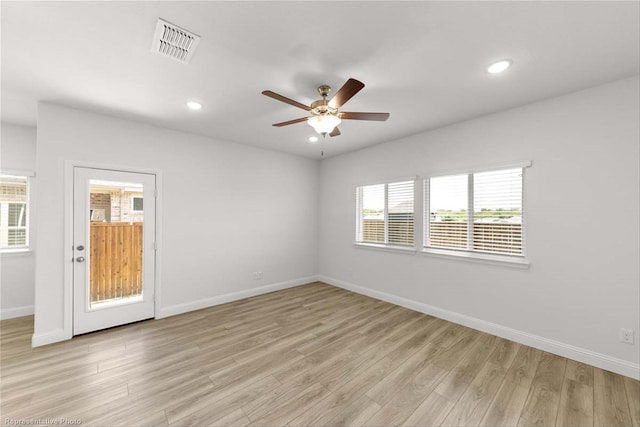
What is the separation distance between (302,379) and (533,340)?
105 inches

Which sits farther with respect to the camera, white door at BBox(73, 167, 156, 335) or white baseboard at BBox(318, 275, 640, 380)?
white door at BBox(73, 167, 156, 335)

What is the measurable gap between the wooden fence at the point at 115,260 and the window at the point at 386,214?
3.68m

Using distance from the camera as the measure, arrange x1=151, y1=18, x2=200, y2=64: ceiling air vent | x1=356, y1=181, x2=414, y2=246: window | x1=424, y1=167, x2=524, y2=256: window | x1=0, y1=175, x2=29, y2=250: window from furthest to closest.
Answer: x1=356, y1=181, x2=414, y2=246: window
x1=0, y1=175, x2=29, y2=250: window
x1=424, y1=167, x2=524, y2=256: window
x1=151, y1=18, x2=200, y2=64: ceiling air vent

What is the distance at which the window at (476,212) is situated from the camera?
3.07 metres

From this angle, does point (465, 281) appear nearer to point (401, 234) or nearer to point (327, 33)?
point (401, 234)

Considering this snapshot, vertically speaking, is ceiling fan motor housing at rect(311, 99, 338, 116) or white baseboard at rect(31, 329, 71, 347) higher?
ceiling fan motor housing at rect(311, 99, 338, 116)

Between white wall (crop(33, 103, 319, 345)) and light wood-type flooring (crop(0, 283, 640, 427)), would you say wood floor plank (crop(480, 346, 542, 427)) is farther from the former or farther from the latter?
white wall (crop(33, 103, 319, 345))

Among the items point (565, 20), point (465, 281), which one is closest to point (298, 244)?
point (465, 281)

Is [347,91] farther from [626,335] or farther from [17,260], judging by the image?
[17,260]

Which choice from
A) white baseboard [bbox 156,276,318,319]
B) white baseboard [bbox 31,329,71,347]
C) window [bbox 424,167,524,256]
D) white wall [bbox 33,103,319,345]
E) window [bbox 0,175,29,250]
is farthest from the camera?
white baseboard [bbox 156,276,318,319]

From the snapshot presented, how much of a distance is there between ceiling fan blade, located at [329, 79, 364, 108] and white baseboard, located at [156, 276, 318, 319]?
3618 millimetres

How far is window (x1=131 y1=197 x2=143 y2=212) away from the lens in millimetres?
3504

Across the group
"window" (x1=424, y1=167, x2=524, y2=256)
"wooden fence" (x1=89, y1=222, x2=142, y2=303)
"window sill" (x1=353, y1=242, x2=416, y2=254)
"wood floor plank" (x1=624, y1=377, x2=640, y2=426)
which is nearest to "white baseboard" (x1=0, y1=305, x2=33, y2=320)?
"wooden fence" (x1=89, y1=222, x2=142, y2=303)

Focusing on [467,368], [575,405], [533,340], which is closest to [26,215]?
[467,368]
